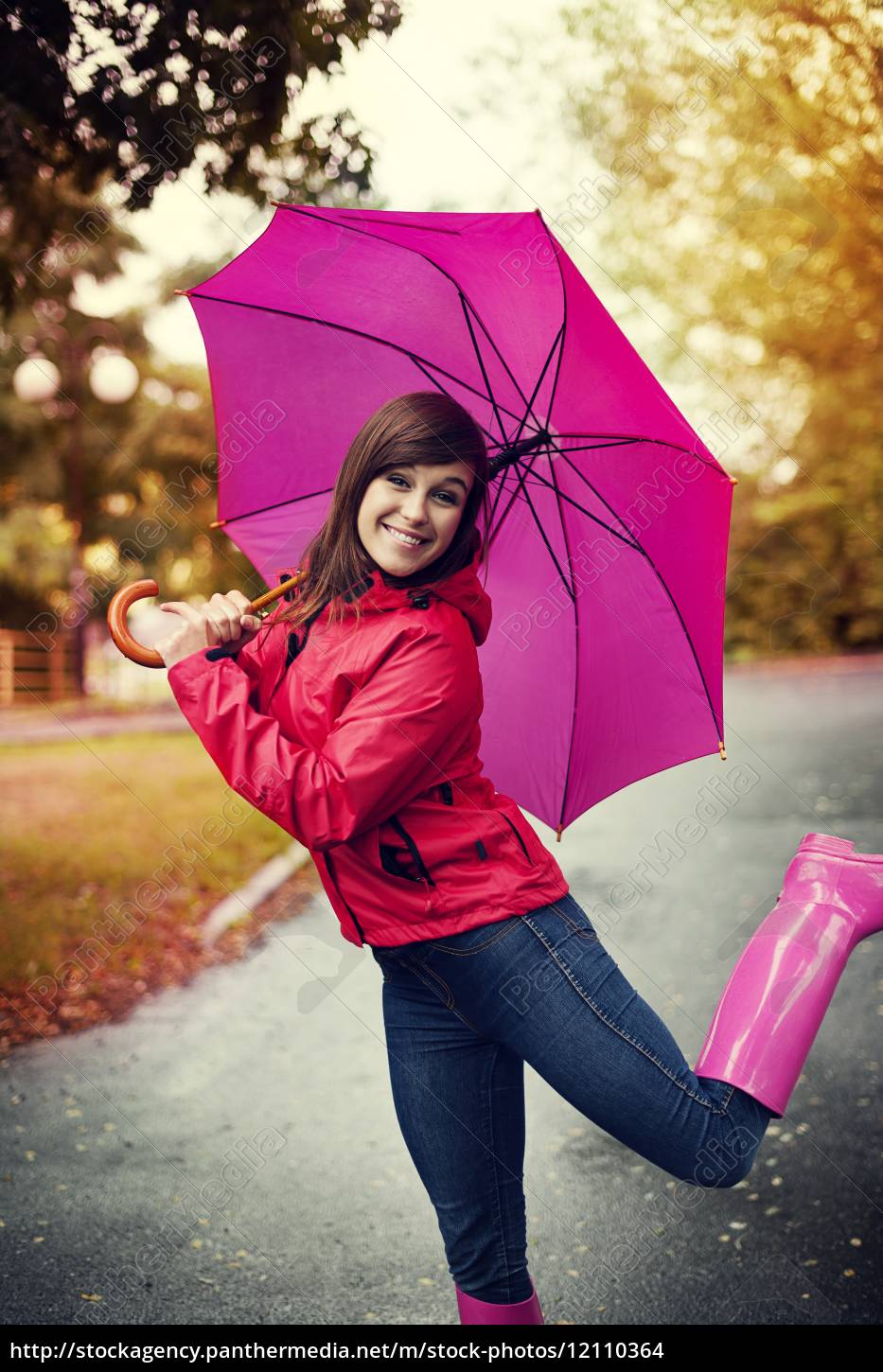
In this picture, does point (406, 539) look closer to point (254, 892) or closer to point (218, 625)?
point (218, 625)

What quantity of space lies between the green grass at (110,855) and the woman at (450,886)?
384cm

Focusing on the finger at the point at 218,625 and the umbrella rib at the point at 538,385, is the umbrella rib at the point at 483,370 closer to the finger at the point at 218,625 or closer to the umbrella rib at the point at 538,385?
the umbrella rib at the point at 538,385

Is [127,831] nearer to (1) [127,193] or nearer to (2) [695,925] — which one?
(2) [695,925]

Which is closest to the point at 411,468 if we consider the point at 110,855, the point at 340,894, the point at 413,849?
the point at 413,849

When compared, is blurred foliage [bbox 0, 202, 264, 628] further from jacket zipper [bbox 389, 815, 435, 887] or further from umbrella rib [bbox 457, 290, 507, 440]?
jacket zipper [bbox 389, 815, 435, 887]

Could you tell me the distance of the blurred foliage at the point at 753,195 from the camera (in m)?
9.98

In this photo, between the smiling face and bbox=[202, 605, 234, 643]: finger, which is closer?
bbox=[202, 605, 234, 643]: finger

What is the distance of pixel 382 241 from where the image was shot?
106 inches

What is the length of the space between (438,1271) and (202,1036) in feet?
7.01

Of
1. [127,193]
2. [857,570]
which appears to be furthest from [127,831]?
[857,570]

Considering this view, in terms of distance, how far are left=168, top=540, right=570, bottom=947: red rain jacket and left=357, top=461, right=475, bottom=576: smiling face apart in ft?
0.21

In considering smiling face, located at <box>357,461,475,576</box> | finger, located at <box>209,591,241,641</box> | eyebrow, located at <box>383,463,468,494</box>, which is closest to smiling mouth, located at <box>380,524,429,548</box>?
smiling face, located at <box>357,461,475,576</box>

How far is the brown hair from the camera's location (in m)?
2.32

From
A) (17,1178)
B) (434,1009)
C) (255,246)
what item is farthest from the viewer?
(17,1178)
